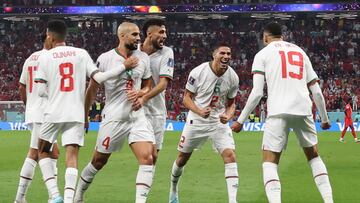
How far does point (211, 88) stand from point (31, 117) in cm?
271

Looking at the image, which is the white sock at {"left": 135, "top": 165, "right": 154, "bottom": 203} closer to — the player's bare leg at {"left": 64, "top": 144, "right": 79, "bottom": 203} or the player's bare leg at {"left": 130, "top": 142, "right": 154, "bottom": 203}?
the player's bare leg at {"left": 130, "top": 142, "right": 154, "bottom": 203}

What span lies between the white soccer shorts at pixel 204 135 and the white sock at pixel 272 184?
1.94 metres

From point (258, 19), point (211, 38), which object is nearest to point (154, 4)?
point (211, 38)

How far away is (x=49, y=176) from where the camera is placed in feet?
32.0

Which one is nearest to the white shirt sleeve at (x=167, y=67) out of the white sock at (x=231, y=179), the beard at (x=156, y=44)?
the beard at (x=156, y=44)

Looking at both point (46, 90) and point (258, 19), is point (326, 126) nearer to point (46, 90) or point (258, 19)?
point (46, 90)

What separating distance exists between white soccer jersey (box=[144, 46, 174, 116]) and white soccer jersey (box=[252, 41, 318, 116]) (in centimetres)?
145

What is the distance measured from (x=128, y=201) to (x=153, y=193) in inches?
46.2

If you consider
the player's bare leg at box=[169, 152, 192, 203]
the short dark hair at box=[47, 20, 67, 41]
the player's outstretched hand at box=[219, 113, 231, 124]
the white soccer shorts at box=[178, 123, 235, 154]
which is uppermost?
the short dark hair at box=[47, 20, 67, 41]

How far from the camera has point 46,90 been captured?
9617 mm

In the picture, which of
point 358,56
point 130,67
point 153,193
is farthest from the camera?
point 358,56

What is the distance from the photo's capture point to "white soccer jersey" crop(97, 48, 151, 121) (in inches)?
384

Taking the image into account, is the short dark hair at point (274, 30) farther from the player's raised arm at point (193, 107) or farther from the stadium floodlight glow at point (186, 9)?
the stadium floodlight glow at point (186, 9)

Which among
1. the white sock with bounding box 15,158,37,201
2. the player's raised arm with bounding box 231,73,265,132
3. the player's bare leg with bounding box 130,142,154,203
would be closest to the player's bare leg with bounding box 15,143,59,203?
the white sock with bounding box 15,158,37,201
